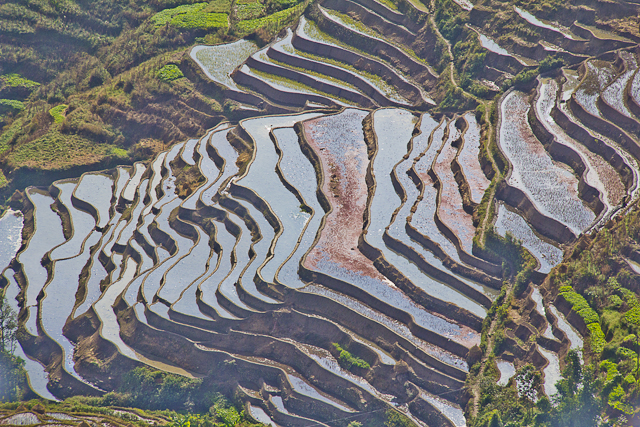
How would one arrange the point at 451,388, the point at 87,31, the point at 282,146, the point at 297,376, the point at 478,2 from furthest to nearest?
the point at 87,31, the point at 478,2, the point at 282,146, the point at 297,376, the point at 451,388

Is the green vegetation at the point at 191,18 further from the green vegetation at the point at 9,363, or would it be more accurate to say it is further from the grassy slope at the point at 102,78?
the green vegetation at the point at 9,363

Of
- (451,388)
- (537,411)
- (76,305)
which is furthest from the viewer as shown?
(76,305)

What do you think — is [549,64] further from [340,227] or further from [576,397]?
[576,397]

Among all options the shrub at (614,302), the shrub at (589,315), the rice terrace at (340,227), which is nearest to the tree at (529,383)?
the rice terrace at (340,227)

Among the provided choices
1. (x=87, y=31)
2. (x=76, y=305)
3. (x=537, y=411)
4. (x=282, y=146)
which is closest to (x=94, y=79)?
(x=87, y=31)

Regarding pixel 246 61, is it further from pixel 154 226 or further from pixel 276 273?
pixel 276 273

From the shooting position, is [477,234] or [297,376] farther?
[477,234]
